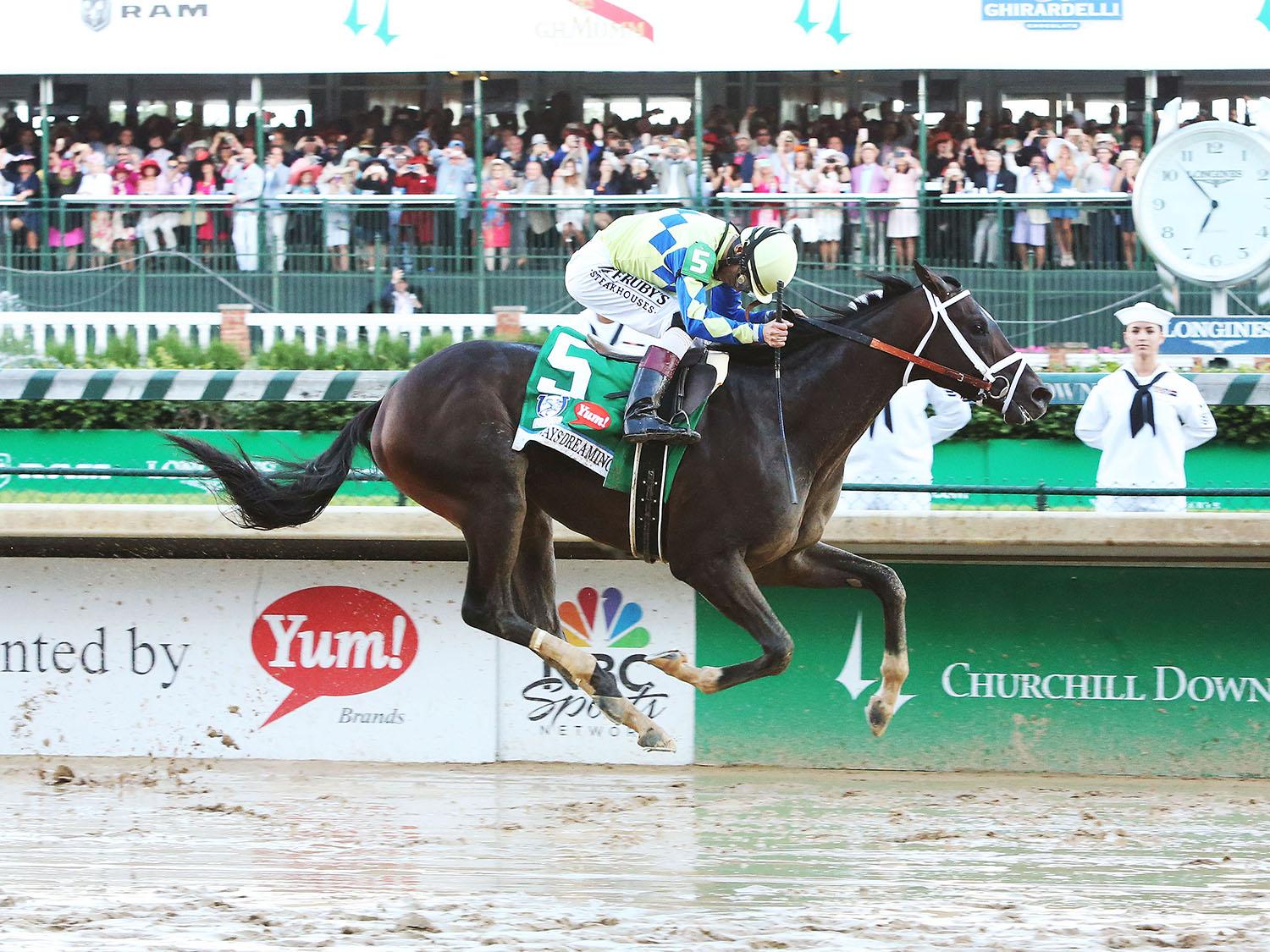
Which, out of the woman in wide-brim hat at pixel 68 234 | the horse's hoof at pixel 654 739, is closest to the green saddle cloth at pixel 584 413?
the horse's hoof at pixel 654 739

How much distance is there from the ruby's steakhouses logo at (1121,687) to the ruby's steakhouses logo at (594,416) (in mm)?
2785

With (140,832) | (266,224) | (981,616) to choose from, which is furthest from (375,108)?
(140,832)

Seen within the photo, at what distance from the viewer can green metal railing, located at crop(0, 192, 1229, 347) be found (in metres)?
11.9

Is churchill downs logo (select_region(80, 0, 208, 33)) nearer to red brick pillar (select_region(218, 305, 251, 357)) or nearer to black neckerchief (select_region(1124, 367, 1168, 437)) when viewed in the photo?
red brick pillar (select_region(218, 305, 251, 357))

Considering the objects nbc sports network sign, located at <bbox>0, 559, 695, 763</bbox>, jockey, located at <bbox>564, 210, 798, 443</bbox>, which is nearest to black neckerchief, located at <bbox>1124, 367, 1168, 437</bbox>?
nbc sports network sign, located at <bbox>0, 559, 695, 763</bbox>

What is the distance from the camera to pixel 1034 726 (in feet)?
25.8

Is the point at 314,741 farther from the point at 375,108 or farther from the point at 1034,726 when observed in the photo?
the point at 375,108

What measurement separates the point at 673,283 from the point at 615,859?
2.05 meters

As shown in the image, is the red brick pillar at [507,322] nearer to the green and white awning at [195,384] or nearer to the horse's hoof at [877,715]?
the green and white awning at [195,384]

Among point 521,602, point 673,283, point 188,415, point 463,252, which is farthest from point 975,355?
point 463,252

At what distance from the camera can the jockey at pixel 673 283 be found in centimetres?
584

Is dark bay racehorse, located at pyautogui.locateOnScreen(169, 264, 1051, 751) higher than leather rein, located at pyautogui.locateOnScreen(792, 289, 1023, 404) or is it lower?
lower

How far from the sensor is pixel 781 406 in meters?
6.04

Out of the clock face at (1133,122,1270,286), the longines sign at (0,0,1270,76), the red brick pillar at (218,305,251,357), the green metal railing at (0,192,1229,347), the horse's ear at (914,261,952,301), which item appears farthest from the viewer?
the longines sign at (0,0,1270,76)
